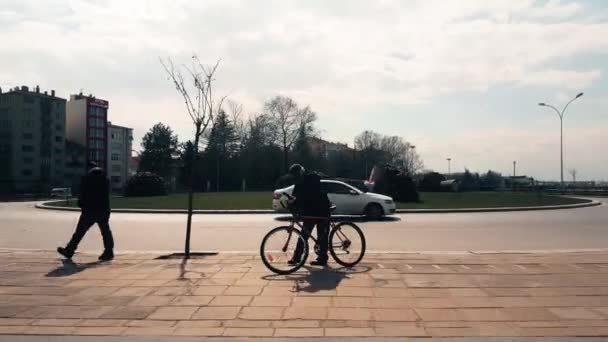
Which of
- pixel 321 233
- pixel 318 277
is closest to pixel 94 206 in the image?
pixel 321 233

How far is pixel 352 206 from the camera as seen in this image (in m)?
21.9

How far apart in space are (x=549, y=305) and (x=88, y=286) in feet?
19.4

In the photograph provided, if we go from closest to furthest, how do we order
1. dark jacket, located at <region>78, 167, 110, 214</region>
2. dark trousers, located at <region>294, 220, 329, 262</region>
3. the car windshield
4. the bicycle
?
1. the bicycle
2. dark trousers, located at <region>294, 220, 329, 262</region>
3. dark jacket, located at <region>78, 167, 110, 214</region>
4. the car windshield

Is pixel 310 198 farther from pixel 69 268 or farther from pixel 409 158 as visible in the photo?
pixel 409 158

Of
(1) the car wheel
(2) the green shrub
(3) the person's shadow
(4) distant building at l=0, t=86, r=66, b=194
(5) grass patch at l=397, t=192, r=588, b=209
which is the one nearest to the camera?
(3) the person's shadow

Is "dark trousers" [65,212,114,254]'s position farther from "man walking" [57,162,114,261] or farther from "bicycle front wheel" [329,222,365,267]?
"bicycle front wheel" [329,222,365,267]

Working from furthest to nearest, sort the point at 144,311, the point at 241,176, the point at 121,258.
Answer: the point at 241,176, the point at 121,258, the point at 144,311

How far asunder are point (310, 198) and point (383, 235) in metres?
6.58

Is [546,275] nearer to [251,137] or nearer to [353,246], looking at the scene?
[353,246]

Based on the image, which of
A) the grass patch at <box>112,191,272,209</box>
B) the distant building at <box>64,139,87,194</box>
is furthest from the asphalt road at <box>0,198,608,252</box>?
the distant building at <box>64,139,87,194</box>

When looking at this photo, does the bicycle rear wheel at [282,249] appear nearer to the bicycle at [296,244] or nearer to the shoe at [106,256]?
the bicycle at [296,244]

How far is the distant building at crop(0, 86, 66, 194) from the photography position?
9650 cm

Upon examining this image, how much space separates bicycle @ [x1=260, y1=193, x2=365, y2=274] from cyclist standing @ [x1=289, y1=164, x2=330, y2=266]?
0.08m

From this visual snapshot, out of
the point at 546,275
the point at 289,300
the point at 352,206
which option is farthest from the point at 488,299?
the point at 352,206
